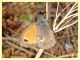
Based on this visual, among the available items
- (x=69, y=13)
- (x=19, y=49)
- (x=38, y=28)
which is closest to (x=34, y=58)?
(x=19, y=49)

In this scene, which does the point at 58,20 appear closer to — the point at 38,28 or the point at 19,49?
the point at 38,28

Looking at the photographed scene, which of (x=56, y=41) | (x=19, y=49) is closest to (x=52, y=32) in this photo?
(x=56, y=41)

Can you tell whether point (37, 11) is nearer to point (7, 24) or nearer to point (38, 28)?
point (38, 28)

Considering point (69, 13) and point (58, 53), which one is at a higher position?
point (69, 13)

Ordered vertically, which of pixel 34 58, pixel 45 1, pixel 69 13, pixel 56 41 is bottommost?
pixel 34 58

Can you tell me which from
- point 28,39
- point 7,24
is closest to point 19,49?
point 28,39

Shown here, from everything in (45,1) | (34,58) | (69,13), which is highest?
(45,1)

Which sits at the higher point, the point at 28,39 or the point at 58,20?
the point at 58,20
